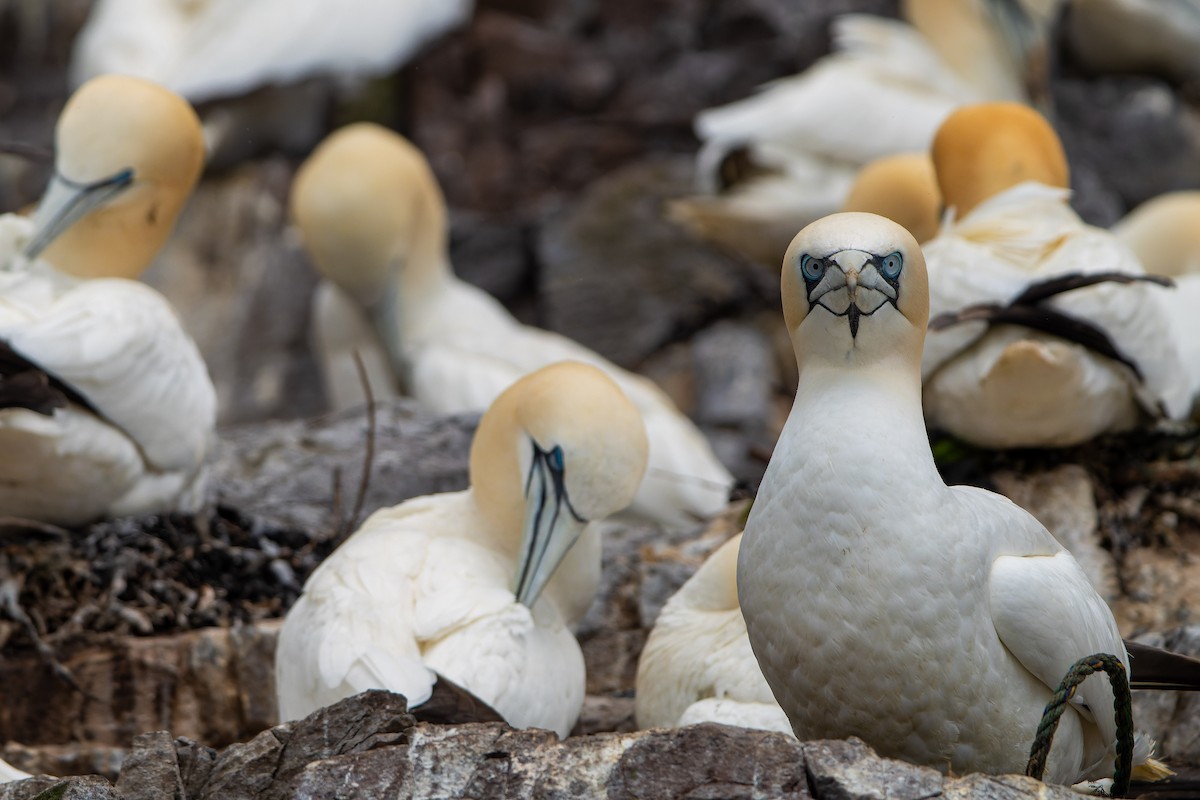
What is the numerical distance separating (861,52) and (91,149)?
5252 millimetres

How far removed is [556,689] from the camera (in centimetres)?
442

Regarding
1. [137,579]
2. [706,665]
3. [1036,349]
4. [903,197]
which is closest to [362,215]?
[903,197]

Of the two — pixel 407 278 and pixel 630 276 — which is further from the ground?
pixel 407 278

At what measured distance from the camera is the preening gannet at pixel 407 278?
26.3ft

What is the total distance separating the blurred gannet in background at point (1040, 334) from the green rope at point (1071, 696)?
183 cm

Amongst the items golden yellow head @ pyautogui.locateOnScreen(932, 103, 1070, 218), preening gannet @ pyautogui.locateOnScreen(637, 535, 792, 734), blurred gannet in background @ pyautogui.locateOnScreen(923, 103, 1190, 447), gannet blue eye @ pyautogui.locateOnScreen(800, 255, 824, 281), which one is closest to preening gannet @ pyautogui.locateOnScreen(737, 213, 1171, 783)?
gannet blue eye @ pyautogui.locateOnScreen(800, 255, 824, 281)

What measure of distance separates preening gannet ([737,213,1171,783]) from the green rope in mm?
115

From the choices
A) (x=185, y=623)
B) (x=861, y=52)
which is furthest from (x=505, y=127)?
(x=185, y=623)

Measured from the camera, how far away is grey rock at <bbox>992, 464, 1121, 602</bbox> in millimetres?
5332

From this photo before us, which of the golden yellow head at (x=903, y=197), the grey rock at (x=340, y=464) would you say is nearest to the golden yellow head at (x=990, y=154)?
the golden yellow head at (x=903, y=197)

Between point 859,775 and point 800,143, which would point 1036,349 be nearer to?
point 859,775

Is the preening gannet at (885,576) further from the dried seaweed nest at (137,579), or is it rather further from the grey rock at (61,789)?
the dried seaweed nest at (137,579)

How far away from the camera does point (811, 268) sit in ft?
11.2

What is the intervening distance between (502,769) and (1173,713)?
6.95ft
